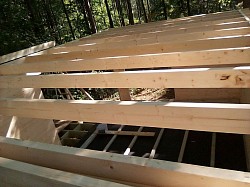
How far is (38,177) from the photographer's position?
1.42 meters

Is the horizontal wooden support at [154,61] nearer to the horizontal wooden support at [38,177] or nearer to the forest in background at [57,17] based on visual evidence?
the horizontal wooden support at [38,177]

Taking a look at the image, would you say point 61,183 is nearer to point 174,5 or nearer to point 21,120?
point 21,120

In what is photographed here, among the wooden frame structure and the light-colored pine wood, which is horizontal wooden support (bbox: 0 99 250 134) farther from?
the light-colored pine wood

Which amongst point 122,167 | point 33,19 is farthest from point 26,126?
point 33,19

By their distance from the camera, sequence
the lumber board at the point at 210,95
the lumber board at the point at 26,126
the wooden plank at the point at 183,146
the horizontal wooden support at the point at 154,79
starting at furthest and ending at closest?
1. the lumber board at the point at 210,95
2. the wooden plank at the point at 183,146
3. the lumber board at the point at 26,126
4. the horizontal wooden support at the point at 154,79

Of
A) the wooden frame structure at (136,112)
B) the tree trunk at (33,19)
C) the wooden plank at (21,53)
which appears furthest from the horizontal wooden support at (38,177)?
the tree trunk at (33,19)

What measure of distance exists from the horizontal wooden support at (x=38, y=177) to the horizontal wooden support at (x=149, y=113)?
35.5 inches

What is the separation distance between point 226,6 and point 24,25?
18.0 m

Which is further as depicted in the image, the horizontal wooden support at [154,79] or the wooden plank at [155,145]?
the wooden plank at [155,145]

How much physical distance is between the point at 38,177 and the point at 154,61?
6.38ft

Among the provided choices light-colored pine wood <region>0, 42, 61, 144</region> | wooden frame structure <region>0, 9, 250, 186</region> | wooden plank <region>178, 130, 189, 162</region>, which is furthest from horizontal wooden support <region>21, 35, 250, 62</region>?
wooden plank <region>178, 130, 189, 162</region>

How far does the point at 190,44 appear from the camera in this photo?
3.22 m

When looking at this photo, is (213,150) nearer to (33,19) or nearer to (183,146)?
(183,146)

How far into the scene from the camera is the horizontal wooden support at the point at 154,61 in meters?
2.54
